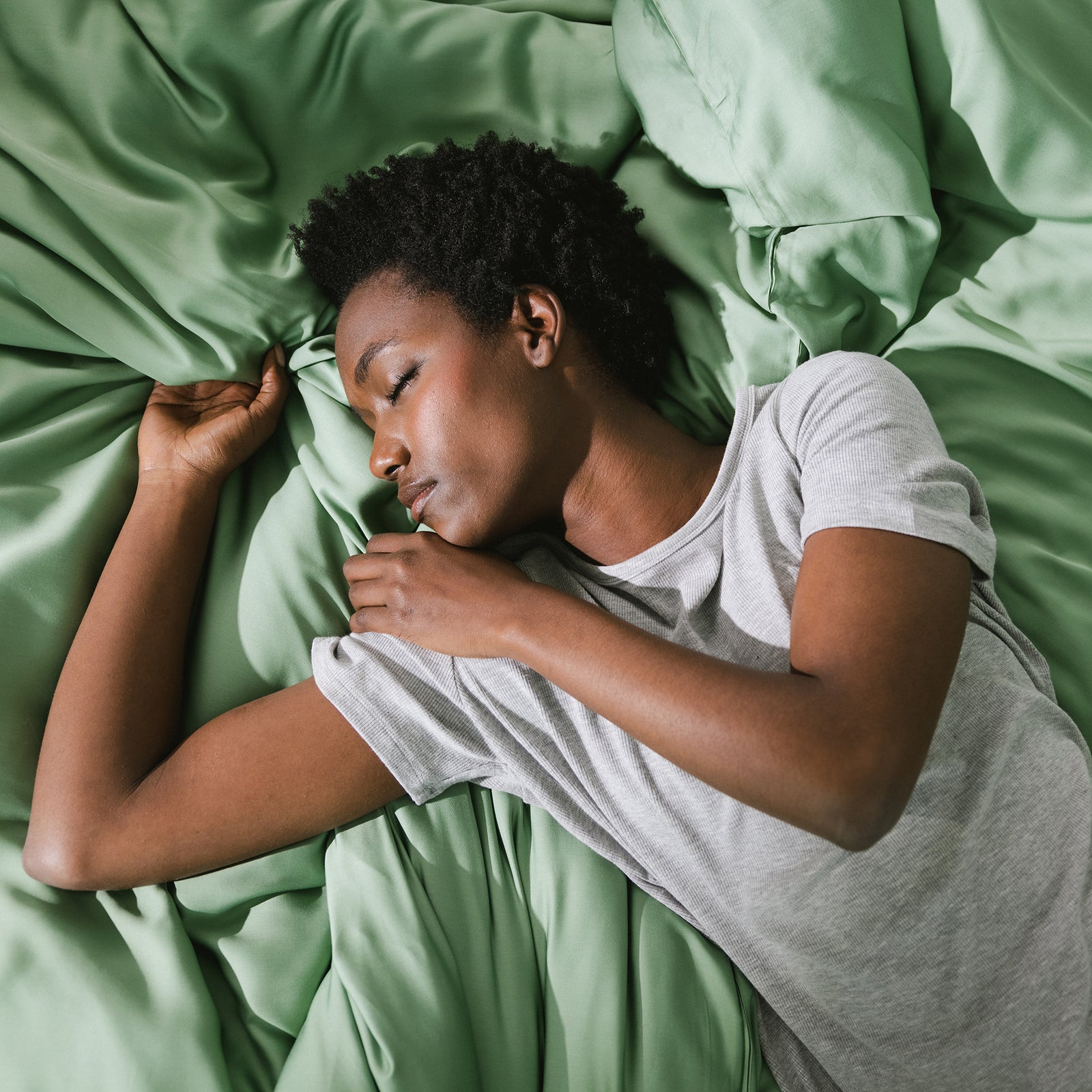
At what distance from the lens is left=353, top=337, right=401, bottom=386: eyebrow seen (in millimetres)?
1110

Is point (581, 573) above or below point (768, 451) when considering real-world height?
below

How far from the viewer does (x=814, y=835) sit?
3.03 ft

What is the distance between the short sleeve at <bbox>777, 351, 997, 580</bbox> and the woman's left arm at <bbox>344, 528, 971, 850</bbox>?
2 centimetres

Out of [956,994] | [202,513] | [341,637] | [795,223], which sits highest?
→ [795,223]

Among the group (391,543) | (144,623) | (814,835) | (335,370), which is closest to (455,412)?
(391,543)

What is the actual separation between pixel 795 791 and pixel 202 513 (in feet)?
2.58

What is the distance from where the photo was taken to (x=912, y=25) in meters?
1.20

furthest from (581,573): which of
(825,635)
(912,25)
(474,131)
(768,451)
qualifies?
(912,25)

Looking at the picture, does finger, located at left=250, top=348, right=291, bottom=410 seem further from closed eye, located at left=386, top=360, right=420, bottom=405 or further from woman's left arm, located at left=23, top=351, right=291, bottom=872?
closed eye, located at left=386, top=360, right=420, bottom=405

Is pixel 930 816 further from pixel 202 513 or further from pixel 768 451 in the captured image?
pixel 202 513

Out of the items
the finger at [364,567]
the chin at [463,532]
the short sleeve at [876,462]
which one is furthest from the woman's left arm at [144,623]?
the short sleeve at [876,462]

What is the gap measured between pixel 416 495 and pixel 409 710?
0.24m

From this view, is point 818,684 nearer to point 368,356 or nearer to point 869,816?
point 869,816

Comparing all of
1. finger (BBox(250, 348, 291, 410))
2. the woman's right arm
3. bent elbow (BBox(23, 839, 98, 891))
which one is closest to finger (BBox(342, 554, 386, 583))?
the woman's right arm
